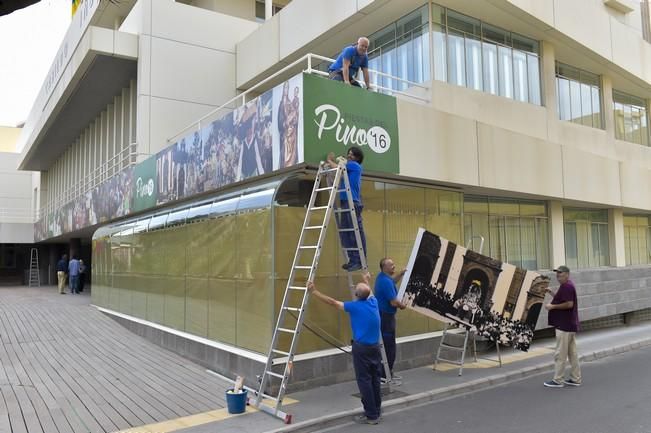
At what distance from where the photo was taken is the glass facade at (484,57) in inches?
489

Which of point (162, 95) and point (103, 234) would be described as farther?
point (103, 234)

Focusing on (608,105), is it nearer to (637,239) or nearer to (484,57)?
(637,239)

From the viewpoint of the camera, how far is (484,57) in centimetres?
1373

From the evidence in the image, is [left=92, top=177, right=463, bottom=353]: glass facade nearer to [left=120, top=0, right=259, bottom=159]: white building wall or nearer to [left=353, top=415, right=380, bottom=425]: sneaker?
[left=353, top=415, right=380, bottom=425]: sneaker

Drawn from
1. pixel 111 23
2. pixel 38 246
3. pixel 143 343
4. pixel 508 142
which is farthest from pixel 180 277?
pixel 38 246

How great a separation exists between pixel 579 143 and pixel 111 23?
74.5 ft

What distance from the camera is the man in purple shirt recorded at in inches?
342

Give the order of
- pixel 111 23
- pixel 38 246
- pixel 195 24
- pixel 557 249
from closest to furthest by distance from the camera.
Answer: pixel 557 249, pixel 195 24, pixel 111 23, pixel 38 246

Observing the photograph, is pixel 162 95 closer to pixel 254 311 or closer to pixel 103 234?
pixel 103 234

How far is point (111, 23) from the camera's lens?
1020 inches

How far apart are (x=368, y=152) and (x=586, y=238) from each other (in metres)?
11.7

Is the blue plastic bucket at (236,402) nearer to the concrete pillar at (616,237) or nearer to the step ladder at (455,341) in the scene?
the step ladder at (455,341)

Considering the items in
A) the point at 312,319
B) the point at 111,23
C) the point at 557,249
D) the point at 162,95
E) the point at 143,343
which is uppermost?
the point at 111,23

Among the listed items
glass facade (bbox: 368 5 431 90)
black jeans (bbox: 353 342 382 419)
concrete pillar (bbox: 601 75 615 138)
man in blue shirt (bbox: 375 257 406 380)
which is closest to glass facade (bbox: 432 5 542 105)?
glass facade (bbox: 368 5 431 90)
